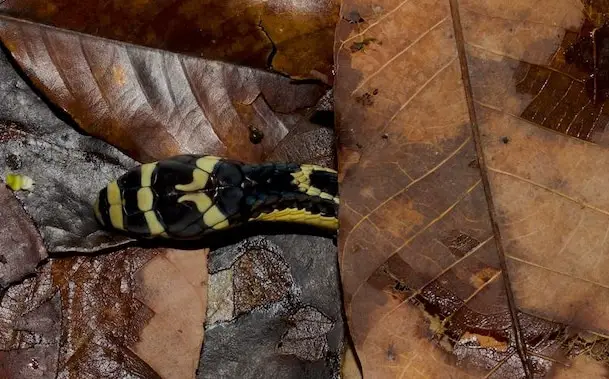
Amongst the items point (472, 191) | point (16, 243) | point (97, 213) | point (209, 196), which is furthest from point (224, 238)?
point (472, 191)

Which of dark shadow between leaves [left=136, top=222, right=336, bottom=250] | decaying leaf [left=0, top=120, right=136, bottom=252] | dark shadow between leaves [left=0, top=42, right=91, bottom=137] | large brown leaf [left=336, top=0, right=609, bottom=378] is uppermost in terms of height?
dark shadow between leaves [left=0, top=42, right=91, bottom=137]

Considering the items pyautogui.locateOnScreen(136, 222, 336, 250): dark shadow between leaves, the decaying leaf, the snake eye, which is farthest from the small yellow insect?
pyautogui.locateOnScreen(136, 222, 336, 250): dark shadow between leaves

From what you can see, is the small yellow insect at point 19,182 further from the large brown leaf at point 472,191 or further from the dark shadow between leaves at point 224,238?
the large brown leaf at point 472,191

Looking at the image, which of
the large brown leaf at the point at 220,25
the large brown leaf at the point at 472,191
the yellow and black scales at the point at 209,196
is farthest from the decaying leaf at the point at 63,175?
the large brown leaf at the point at 472,191

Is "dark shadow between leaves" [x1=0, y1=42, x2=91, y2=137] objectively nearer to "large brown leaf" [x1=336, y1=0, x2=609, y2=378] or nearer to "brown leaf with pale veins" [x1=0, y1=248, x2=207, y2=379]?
"brown leaf with pale veins" [x1=0, y1=248, x2=207, y2=379]

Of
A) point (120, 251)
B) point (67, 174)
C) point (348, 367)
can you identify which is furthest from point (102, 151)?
point (348, 367)

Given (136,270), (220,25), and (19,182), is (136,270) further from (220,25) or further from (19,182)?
(220,25)
